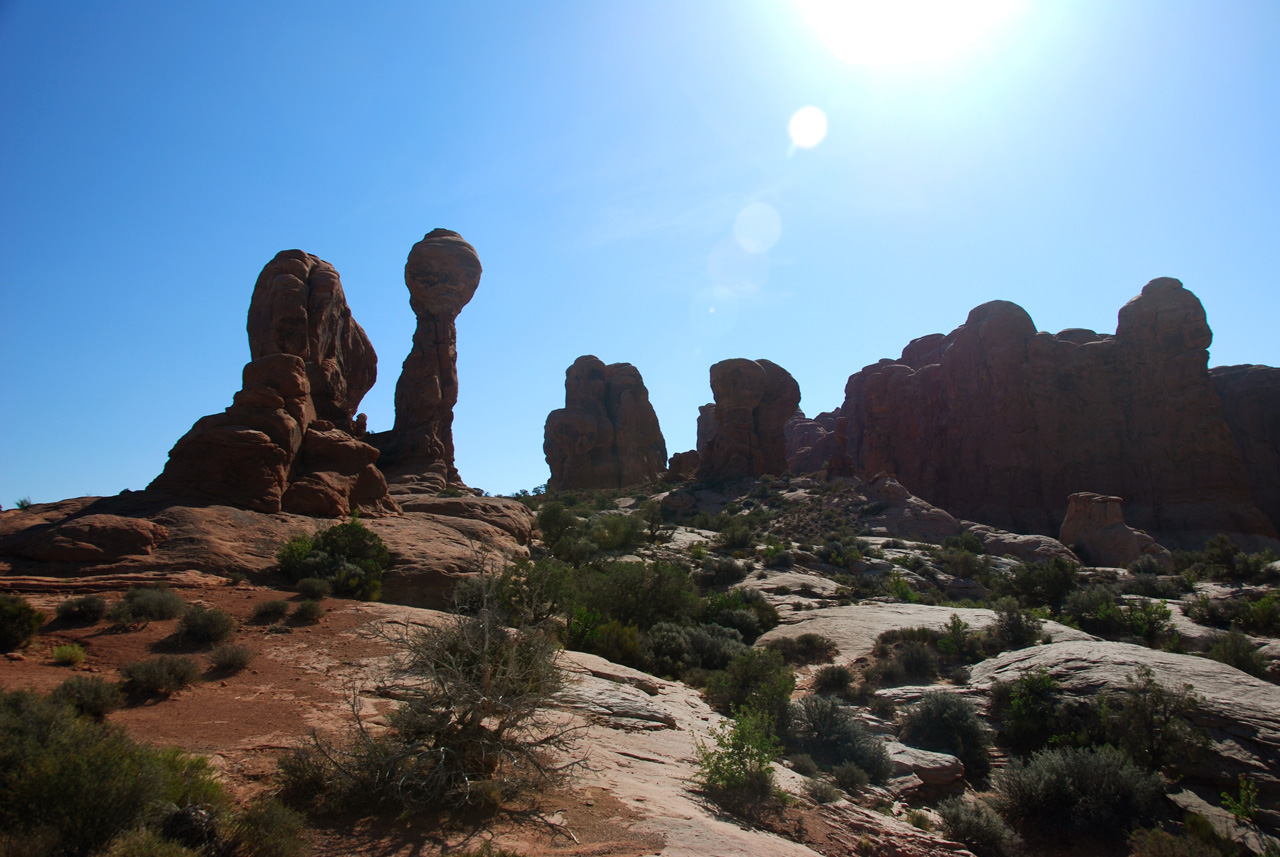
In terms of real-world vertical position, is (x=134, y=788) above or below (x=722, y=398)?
below

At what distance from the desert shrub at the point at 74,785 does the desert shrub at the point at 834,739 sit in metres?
8.63

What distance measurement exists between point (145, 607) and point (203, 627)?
1134 millimetres

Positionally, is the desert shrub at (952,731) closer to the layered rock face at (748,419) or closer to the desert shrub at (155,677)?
the desert shrub at (155,677)

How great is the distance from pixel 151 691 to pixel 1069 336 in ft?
215

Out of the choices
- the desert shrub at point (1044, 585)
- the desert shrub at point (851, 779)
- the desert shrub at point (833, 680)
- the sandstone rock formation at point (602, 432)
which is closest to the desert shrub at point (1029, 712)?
the desert shrub at point (833, 680)

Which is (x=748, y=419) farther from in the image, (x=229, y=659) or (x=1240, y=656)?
(x=229, y=659)

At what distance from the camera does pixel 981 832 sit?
8266 mm

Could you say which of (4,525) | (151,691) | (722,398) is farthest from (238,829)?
(722,398)

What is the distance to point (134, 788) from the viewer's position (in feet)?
13.7

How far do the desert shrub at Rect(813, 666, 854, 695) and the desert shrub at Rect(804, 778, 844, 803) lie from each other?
561cm

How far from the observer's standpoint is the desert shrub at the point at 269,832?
14.0 ft

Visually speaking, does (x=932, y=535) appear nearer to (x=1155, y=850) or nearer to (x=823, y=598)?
(x=823, y=598)

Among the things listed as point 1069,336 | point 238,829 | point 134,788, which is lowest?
point 238,829

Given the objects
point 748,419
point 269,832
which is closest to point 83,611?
point 269,832
